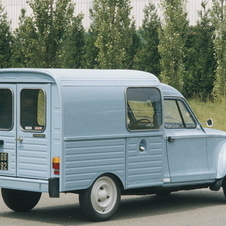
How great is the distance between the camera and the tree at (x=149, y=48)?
3183cm

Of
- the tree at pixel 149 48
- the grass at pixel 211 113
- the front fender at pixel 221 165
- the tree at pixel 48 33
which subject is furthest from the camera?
the tree at pixel 149 48

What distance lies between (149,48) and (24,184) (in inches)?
916

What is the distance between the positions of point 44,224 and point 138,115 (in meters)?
2.07

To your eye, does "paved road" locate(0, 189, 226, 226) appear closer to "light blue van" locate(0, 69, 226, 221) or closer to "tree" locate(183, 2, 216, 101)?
"light blue van" locate(0, 69, 226, 221)

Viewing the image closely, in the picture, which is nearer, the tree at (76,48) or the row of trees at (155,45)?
the row of trees at (155,45)

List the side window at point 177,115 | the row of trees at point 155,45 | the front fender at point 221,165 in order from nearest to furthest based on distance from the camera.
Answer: the side window at point 177,115, the front fender at point 221,165, the row of trees at point 155,45

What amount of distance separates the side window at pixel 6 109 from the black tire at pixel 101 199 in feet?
4.73

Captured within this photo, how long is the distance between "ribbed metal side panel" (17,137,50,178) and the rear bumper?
3.5 inches

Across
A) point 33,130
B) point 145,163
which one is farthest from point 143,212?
point 33,130

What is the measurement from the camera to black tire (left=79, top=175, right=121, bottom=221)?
357 inches

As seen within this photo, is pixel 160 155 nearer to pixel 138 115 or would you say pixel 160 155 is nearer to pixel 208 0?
pixel 138 115

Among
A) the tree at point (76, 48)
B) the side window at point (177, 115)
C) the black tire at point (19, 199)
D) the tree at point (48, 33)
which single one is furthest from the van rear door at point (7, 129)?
the tree at point (76, 48)

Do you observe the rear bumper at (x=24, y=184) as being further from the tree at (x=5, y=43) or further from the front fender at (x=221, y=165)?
the tree at (x=5, y=43)

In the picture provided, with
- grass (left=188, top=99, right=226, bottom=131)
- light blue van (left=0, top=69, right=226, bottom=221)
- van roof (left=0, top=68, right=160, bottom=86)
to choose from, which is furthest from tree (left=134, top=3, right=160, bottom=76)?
van roof (left=0, top=68, right=160, bottom=86)
